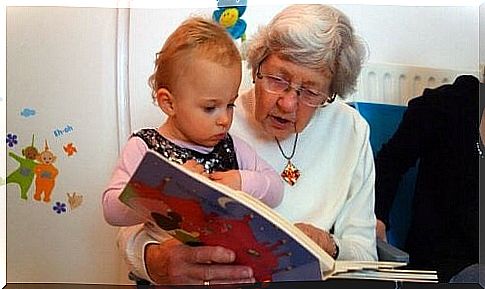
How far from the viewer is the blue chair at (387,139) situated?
1.02m

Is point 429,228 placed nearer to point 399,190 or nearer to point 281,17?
point 399,190

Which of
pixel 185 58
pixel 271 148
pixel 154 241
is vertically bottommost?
pixel 154 241

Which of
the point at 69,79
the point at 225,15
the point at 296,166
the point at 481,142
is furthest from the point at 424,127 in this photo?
the point at 69,79

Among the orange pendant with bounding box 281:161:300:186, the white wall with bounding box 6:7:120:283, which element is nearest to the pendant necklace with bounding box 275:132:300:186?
the orange pendant with bounding box 281:161:300:186

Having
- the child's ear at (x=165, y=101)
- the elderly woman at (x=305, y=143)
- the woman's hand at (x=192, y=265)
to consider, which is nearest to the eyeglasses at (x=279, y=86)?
the elderly woman at (x=305, y=143)

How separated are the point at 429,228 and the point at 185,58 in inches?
16.3

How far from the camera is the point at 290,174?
3.30 feet

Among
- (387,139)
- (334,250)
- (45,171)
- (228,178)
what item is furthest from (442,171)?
(45,171)

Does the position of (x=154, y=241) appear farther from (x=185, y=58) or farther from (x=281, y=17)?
(x=281, y=17)

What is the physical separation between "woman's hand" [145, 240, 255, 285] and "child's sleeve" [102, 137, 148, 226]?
51 mm

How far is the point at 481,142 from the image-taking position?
1.05 m

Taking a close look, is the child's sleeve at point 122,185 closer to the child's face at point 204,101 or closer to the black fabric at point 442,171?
the child's face at point 204,101

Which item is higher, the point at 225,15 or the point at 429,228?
the point at 225,15

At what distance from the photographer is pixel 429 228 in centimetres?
104
